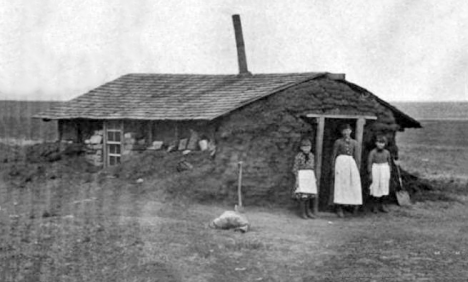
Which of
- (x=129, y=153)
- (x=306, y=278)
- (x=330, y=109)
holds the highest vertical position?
(x=330, y=109)

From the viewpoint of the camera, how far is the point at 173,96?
59.0 feet

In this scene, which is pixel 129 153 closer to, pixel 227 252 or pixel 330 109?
pixel 330 109

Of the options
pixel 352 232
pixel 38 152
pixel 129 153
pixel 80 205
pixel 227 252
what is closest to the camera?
pixel 227 252

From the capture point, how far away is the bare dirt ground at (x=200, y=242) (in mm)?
8688

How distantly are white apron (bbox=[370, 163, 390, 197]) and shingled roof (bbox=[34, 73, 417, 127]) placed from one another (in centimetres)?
245

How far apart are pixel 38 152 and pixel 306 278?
12.3 metres

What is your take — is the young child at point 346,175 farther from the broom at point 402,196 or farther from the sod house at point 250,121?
the broom at point 402,196

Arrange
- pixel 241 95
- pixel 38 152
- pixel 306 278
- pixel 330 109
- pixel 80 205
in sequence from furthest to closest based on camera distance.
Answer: pixel 38 152
pixel 241 95
pixel 330 109
pixel 80 205
pixel 306 278

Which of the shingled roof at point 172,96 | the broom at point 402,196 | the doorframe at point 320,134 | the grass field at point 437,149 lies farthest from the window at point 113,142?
the grass field at point 437,149

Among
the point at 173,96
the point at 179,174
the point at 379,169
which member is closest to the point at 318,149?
the point at 379,169

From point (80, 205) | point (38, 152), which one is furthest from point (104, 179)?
point (38, 152)

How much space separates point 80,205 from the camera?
13328mm

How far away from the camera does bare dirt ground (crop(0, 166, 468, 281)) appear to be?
869 centimetres

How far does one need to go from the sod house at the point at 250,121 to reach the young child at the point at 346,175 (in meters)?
0.52
